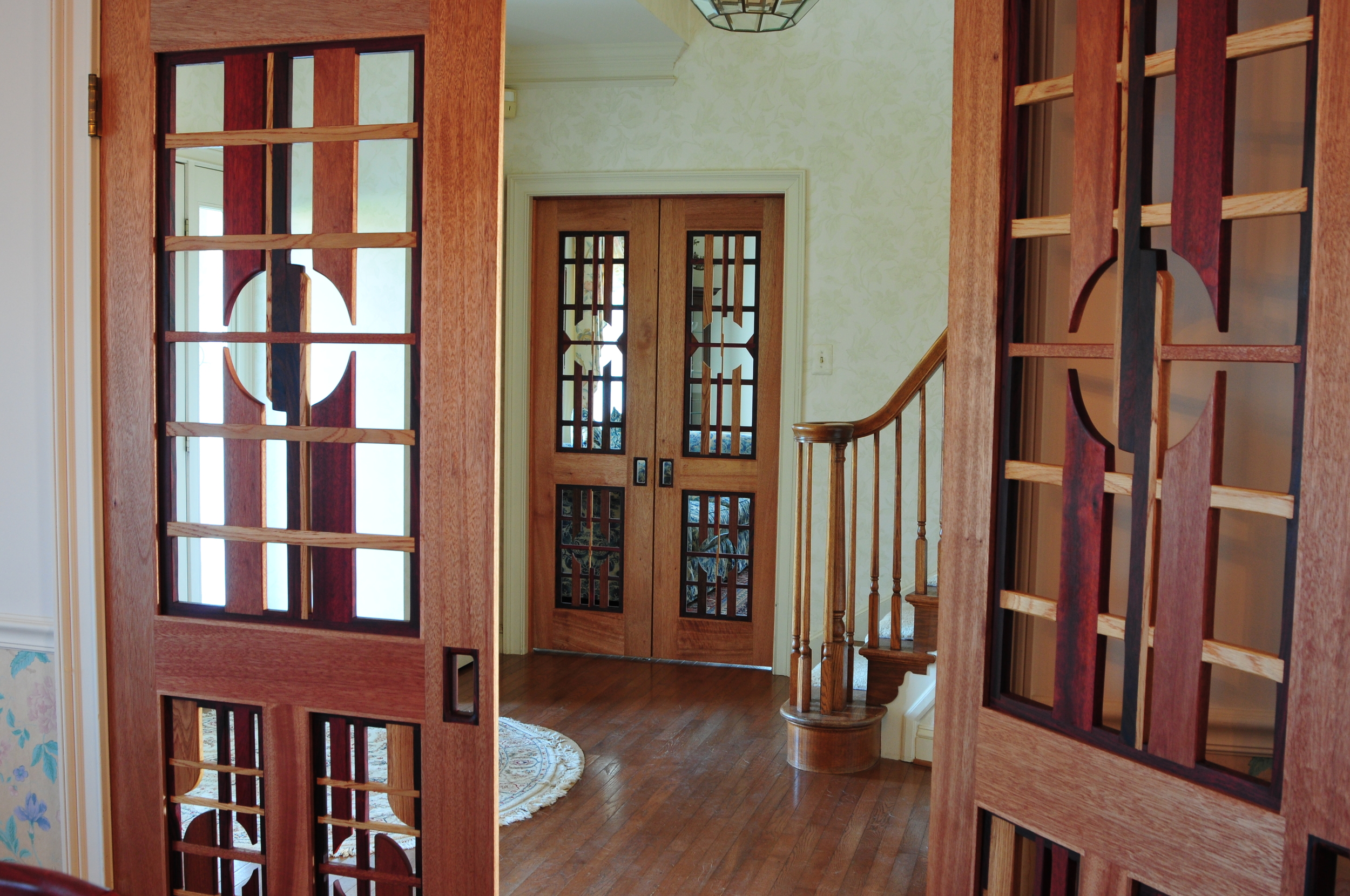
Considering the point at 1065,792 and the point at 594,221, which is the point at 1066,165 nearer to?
the point at 1065,792

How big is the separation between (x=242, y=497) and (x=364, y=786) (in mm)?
558

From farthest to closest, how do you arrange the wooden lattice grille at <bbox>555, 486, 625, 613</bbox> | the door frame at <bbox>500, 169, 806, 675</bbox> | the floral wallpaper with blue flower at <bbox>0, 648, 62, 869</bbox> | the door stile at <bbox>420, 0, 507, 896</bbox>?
1. the wooden lattice grille at <bbox>555, 486, 625, 613</bbox>
2. the door frame at <bbox>500, 169, 806, 675</bbox>
3. the floral wallpaper with blue flower at <bbox>0, 648, 62, 869</bbox>
4. the door stile at <bbox>420, 0, 507, 896</bbox>

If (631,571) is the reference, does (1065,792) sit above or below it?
above

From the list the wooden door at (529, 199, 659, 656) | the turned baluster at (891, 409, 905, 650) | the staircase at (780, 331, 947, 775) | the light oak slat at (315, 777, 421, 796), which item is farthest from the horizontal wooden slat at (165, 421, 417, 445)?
the wooden door at (529, 199, 659, 656)

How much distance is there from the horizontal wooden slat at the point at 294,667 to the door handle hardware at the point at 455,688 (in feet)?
0.13

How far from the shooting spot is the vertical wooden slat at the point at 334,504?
5.90 feet

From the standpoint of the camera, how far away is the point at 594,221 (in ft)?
17.3

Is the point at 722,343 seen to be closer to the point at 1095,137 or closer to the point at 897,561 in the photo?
the point at 897,561

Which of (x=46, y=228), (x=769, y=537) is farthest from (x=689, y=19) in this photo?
(x=46, y=228)

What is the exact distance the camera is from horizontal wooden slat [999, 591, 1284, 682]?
1.24 meters

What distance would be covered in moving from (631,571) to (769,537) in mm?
745

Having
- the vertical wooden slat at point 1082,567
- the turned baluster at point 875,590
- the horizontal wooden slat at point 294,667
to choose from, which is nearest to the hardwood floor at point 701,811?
the turned baluster at point 875,590

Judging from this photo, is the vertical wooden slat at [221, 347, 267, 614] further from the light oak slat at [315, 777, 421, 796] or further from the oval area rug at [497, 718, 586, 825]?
the oval area rug at [497, 718, 586, 825]

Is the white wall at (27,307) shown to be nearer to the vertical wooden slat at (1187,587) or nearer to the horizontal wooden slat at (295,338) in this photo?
the horizontal wooden slat at (295,338)
